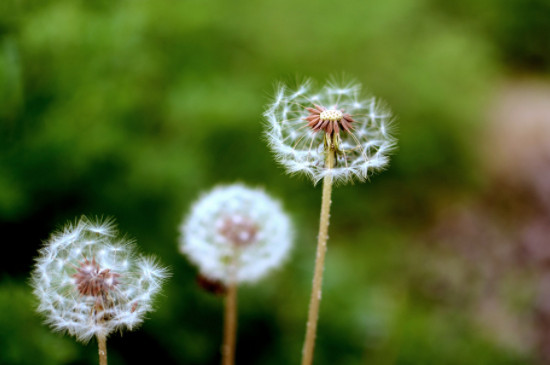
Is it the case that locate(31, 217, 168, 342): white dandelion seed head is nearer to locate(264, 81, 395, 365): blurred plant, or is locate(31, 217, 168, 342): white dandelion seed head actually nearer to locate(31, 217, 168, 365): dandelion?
locate(31, 217, 168, 365): dandelion

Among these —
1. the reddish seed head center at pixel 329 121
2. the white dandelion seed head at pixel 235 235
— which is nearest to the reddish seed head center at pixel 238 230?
the white dandelion seed head at pixel 235 235

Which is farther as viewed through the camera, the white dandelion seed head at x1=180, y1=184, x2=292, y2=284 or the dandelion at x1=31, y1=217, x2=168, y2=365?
the white dandelion seed head at x1=180, y1=184, x2=292, y2=284

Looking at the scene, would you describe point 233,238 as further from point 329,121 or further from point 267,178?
point 267,178

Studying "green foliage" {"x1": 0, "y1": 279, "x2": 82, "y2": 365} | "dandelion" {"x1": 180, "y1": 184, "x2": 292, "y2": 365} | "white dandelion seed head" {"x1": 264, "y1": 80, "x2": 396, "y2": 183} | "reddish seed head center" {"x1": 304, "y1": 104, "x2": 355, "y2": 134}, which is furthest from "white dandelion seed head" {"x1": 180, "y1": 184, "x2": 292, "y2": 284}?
"reddish seed head center" {"x1": 304, "y1": 104, "x2": 355, "y2": 134}

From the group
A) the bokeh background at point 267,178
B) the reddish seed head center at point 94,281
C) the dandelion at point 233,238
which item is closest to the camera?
the reddish seed head center at point 94,281

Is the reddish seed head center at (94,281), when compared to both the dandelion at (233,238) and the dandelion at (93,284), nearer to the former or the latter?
the dandelion at (93,284)

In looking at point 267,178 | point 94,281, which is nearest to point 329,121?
point 94,281

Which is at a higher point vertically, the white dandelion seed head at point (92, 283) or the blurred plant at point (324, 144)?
the blurred plant at point (324, 144)

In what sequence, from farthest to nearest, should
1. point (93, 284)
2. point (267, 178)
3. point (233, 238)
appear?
point (267, 178), point (233, 238), point (93, 284)
